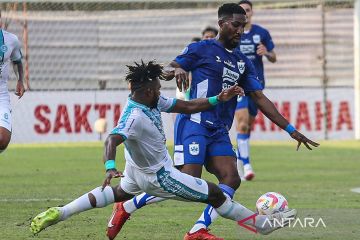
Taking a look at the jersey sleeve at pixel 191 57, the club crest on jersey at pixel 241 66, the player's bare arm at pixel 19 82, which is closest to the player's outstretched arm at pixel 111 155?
the jersey sleeve at pixel 191 57

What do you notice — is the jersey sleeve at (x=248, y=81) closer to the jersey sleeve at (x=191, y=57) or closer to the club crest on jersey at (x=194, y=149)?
the jersey sleeve at (x=191, y=57)

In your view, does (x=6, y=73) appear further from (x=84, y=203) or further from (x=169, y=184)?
(x=169, y=184)

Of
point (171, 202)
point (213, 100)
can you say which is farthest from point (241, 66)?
point (171, 202)

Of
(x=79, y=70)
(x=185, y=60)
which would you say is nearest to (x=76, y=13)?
(x=79, y=70)

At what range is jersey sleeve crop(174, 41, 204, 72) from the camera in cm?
1023

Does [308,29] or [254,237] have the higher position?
[308,29]

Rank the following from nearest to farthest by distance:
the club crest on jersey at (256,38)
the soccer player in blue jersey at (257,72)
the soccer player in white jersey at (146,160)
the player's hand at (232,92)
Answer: the soccer player in white jersey at (146,160)
the player's hand at (232,92)
the soccer player in blue jersey at (257,72)
the club crest on jersey at (256,38)

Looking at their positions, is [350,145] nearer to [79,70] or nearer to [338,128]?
[338,128]

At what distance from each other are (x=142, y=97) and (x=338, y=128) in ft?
63.3

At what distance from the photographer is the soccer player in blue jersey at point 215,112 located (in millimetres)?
9953

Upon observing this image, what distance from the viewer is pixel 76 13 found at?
1150 inches

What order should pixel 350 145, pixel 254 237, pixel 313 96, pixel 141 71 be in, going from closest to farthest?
pixel 141 71
pixel 254 237
pixel 350 145
pixel 313 96

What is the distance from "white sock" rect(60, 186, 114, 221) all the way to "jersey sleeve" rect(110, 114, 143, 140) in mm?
817

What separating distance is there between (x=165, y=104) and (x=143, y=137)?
0.63 metres
